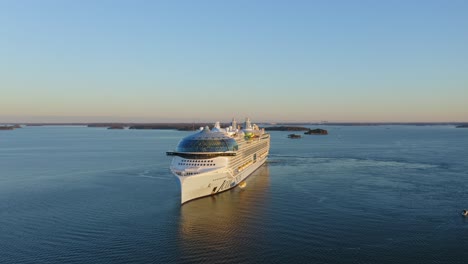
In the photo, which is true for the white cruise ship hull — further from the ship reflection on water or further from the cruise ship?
the ship reflection on water

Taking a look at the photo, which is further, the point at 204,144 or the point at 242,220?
the point at 204,144

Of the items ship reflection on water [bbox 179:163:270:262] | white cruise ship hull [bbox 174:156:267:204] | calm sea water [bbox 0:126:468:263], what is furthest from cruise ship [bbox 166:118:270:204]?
calm sea water [bbox 0:126:468:263]

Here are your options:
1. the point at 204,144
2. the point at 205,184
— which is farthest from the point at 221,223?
the point at 204,144

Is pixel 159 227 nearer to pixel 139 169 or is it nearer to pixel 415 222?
pixel 415 222

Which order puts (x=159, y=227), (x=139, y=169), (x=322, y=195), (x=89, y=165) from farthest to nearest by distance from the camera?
1. (x=89, y=165)
2. (x=139, y=169)
3. (x=322, y=195)
4. (x=159, y=227)

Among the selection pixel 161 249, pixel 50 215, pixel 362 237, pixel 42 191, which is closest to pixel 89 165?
pixel 42 191

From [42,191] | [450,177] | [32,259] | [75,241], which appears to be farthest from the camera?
[450,177]

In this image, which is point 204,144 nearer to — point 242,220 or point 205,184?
point 205,184
